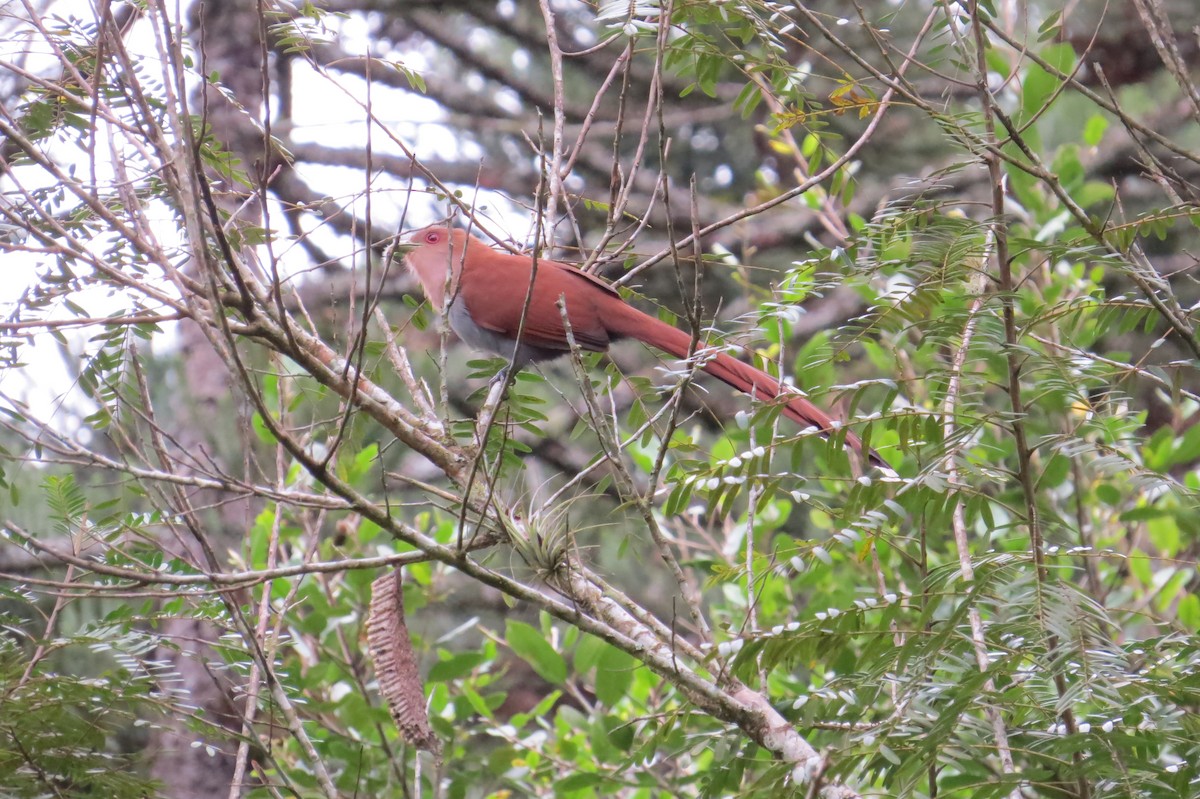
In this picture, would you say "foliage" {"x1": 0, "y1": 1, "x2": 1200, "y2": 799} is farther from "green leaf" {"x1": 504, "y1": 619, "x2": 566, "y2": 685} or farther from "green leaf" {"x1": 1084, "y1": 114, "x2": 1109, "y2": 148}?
"green leaf" {"x1": 1084, "y1": 114, "x2": 1109, "y2": 148}

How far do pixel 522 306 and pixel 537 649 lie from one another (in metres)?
0.96

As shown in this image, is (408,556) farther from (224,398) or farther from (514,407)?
(224,398)

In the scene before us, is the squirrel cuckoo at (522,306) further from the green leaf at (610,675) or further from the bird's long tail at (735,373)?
the green leaf at (610,675)

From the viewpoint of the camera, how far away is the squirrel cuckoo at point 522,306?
9.68ft

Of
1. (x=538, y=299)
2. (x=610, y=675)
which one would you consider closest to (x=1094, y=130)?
(x=538, y=299)

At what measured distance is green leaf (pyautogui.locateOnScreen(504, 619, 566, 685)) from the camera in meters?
3.03

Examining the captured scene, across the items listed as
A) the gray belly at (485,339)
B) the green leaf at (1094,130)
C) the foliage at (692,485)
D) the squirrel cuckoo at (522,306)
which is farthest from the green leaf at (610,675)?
the green leaf at (1094,130)

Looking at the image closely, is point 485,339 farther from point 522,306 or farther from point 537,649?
point 537,649

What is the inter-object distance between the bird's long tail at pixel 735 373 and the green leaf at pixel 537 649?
2.86 feet

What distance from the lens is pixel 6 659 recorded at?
192 centimetres

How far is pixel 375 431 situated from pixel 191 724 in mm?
2842

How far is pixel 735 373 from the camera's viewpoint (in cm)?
246

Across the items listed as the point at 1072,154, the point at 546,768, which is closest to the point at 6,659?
the point at 546,768

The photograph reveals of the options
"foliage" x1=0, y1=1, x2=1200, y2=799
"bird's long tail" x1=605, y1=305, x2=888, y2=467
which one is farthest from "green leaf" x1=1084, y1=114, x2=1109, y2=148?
"bird's long tail" x1=605, y1=305, x2=888, y2=467
